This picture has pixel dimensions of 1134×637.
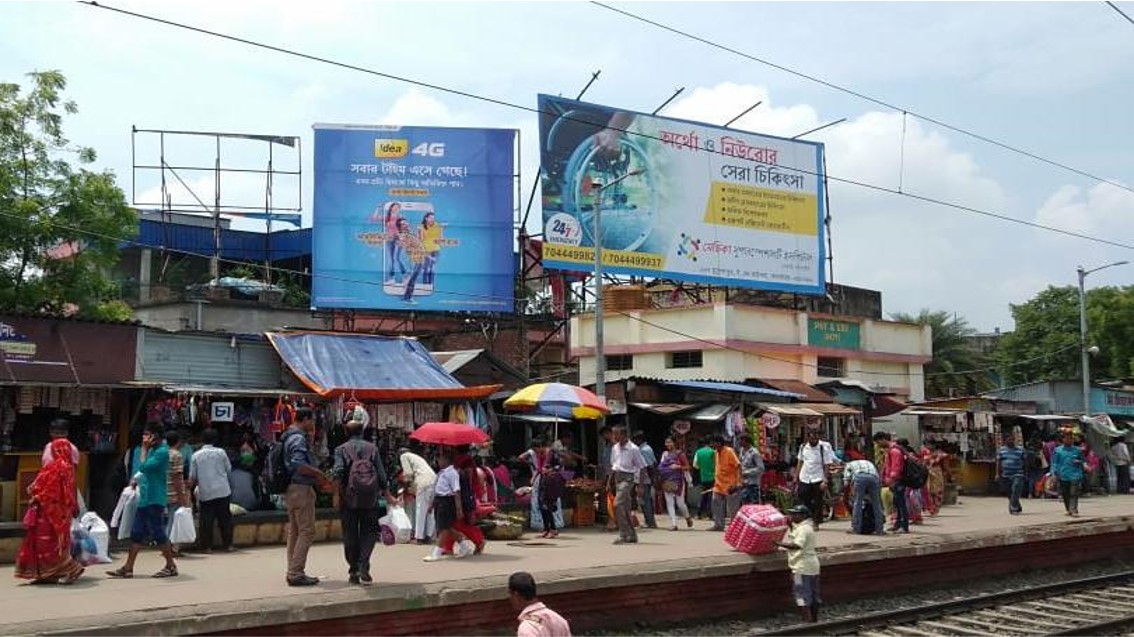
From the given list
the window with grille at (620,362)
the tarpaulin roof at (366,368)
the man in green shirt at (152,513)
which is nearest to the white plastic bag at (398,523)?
the man in green shirt at (152,513)

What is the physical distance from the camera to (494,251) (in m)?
26.8

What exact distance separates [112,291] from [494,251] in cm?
877

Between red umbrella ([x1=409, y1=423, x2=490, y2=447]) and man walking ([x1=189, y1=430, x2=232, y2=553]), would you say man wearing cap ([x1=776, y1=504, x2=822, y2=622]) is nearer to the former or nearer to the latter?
red umbrella ([x1=409, y1=423, x2=490, y2=447])

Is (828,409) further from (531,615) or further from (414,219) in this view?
(531,615)

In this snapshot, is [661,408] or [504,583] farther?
[661,408]

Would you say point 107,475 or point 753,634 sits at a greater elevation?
point 107,475

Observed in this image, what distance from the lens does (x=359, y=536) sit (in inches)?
389

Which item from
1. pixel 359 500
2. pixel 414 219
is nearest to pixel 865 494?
pixel 359 500

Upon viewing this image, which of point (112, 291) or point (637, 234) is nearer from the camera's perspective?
point (112, 291)

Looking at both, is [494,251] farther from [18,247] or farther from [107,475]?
Result: [107,475]

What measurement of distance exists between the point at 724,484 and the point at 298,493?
8456 mm

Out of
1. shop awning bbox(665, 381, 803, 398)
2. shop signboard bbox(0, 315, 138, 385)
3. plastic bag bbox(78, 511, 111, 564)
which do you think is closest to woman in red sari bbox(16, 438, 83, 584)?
plastic bag bbox(78, 511, 111, 564)

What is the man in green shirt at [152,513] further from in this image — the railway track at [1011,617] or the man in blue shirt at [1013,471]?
the man in blue shirt at [1013,471]

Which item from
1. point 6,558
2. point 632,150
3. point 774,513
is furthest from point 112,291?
point 774,513
